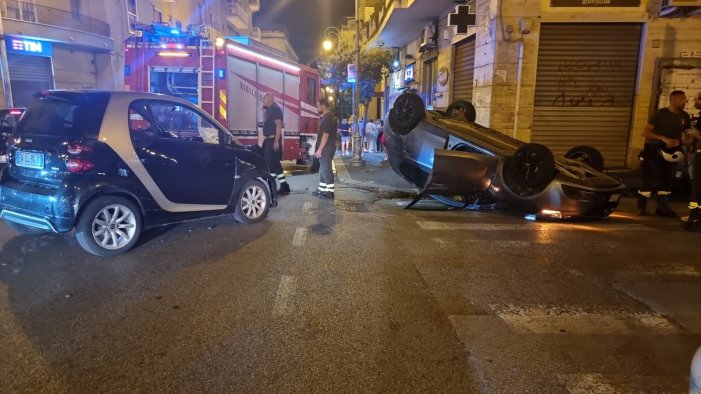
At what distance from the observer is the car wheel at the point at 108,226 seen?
5.20 meters

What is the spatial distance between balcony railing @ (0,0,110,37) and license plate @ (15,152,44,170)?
19255mm

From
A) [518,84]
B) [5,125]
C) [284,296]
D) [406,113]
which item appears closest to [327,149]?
[406,113]

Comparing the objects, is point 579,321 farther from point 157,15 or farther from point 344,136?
point 157,15

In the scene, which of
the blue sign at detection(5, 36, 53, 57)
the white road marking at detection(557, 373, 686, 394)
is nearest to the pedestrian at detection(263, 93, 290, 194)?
the white road marking at detection(557, 373, 686, 394)

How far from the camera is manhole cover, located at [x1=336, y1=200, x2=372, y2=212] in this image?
8408 millimetres

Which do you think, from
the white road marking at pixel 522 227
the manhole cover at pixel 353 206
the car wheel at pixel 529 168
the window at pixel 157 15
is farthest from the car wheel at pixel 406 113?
the window at pixel 157 15

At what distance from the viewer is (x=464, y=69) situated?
1535cm

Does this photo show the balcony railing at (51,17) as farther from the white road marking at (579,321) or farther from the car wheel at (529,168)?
the white road marking at (579,321)

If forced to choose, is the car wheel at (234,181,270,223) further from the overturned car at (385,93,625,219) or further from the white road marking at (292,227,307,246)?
the overturned car at (385,93,625,219)

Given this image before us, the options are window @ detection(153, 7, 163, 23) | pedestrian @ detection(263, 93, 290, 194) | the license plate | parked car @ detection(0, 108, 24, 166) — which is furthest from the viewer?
window @ detection(153, 7, 163, 23)

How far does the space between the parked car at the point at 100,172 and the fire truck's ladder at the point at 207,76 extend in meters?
4.63

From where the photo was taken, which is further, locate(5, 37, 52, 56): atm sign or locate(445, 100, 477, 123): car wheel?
locate(5, 37, 52, 56): atm sign

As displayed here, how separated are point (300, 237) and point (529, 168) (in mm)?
3445

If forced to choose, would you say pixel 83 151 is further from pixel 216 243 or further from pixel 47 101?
pixel 216 243
